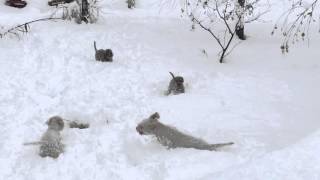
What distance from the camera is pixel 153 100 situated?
682 centimetres

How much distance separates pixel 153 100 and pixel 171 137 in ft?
3.93

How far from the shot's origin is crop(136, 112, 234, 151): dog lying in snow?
5621 mm

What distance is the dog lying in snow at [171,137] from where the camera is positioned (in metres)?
5.62

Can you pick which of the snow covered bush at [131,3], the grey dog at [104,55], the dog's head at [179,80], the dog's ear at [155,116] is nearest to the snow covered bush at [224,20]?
the snow covered bush at [131,3]

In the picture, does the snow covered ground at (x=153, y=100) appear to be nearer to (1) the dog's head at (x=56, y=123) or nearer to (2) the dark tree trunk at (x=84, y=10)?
(1) the dog's head at (x=56, y=123)

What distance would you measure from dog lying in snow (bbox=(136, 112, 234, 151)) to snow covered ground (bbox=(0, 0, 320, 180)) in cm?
8

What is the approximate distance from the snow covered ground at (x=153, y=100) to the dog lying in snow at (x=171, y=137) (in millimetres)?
79

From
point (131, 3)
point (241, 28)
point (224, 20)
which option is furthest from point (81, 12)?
point (241, 28)

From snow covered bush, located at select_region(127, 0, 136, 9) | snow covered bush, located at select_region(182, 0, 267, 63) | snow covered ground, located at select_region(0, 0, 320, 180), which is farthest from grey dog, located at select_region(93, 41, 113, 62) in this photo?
snow covered bush, located at select_region(127, 0, 136, 9)

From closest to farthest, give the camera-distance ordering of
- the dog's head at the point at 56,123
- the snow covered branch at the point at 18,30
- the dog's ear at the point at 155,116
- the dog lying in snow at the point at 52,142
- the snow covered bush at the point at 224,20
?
the dog lying in snow at the point at 52,142 → the dog's head at the point at 56,123 → the dog's ear at the point at 155,116 → the snow covered bush at the point at 224,20 → the snow covered branch at the point at 18,30

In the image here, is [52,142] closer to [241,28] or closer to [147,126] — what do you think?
[147,126]

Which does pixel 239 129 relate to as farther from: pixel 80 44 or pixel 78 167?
pixel 80 44

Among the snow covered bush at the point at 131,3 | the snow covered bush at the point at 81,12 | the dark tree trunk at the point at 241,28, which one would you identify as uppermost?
the dark tree trunk at the point at 241,28

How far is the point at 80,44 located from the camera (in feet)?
27.9
